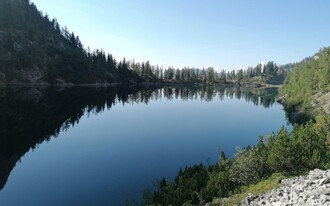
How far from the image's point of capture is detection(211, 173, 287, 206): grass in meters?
22.5

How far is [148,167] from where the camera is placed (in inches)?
1656

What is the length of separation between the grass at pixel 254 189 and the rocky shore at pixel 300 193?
0.95 m

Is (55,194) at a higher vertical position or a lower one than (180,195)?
lower

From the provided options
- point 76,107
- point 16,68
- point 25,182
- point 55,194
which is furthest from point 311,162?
point 16,68

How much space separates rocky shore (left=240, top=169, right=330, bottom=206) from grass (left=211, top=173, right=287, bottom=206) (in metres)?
0.95

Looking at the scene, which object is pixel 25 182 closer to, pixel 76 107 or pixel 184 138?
pixel 184 138

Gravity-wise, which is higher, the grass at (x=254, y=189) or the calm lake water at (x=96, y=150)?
the grass at (x=254, y=189)

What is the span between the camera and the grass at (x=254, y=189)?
22547 mm

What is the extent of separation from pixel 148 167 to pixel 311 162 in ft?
76.8

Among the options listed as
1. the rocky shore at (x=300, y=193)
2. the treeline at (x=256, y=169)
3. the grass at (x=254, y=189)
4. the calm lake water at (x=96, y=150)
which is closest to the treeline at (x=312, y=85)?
the calm lake water at (x=96, y=150)

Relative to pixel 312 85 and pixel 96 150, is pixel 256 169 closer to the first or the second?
pixel 96 150

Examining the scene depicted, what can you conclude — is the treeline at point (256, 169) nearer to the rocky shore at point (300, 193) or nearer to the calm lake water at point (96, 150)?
the rocky shore at point (300, 193)

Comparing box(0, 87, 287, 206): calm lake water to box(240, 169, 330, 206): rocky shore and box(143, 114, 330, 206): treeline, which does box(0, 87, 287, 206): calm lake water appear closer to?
box(143, 114, 330, 206): treeline

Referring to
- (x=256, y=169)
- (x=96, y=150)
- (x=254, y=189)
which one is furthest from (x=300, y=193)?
(x=96, y=150)
